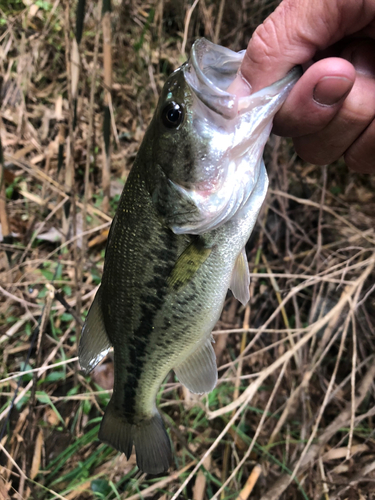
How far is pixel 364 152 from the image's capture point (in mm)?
1334

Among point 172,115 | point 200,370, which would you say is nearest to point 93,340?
point 200,370

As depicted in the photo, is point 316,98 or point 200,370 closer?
point 316,98

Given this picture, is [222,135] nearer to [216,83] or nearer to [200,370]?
[216,83]

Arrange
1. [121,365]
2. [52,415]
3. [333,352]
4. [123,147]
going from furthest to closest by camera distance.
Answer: [123,147]
[333,352]
[52,415]
[121,365]

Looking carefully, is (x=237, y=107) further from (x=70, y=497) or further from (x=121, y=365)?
(x=70, y=497)

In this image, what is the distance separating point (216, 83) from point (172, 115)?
0.16 metres

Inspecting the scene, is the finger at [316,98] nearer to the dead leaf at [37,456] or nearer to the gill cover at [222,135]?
the gill cover at [222,135]

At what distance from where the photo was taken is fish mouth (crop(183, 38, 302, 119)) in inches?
37.5

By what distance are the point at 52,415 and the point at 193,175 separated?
6.19ft

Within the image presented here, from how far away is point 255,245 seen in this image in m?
2.65

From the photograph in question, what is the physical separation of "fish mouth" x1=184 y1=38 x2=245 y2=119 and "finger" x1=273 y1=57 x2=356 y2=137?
0.22 meters

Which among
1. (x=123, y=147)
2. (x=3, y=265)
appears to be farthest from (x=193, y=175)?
(x=123, y=147)

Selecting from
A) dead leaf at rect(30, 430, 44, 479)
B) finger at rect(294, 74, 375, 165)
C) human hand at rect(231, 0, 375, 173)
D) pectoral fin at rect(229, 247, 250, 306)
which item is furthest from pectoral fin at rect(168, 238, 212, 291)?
dead leaf at rect(30, 430, 44, 479)

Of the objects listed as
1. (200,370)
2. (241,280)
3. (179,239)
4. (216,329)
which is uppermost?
(179,239)
